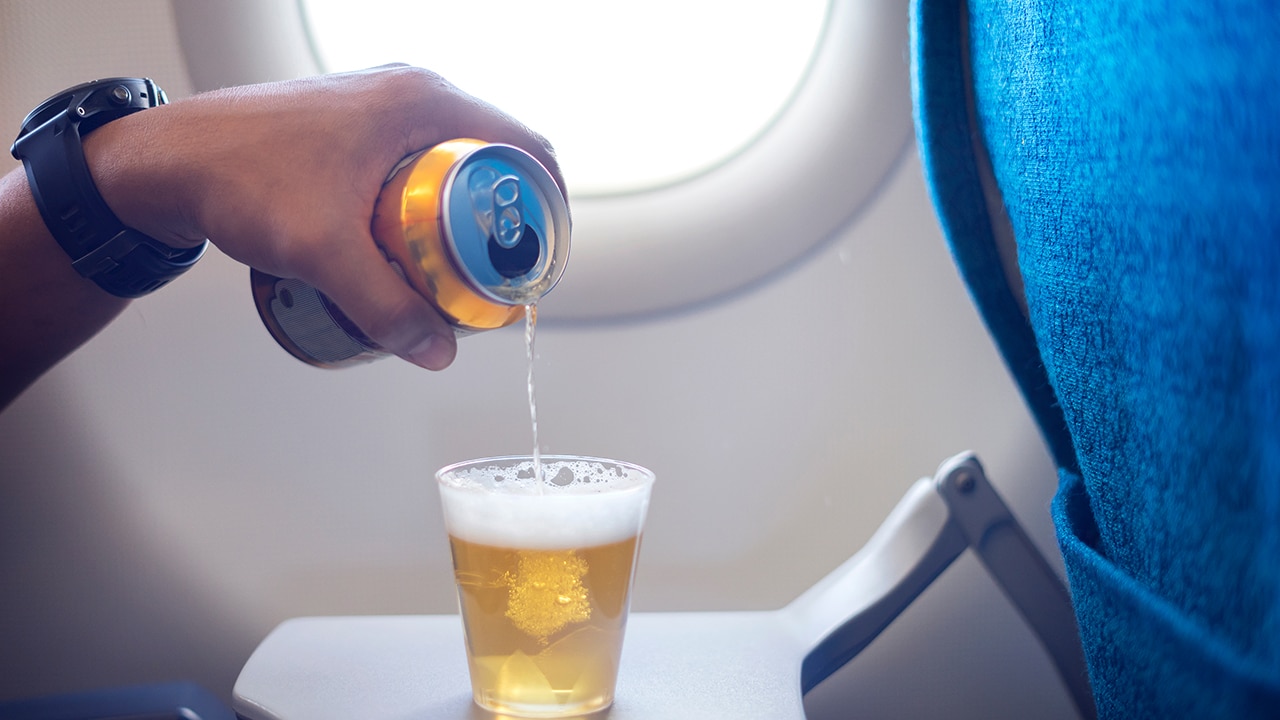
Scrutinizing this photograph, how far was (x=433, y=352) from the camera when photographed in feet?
1.94

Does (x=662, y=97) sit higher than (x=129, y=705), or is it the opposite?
(x=662, y=97)

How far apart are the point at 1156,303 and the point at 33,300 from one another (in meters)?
0.77

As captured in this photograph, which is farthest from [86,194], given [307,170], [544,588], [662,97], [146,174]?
[662,97]

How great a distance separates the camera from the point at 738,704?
2.04ft

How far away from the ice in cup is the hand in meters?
0.12

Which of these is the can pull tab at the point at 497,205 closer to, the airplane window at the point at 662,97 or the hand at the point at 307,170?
the hand at the point at 307,170

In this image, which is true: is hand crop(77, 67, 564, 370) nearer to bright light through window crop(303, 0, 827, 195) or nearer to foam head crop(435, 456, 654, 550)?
foam head crop(435, 456, 654, 550)

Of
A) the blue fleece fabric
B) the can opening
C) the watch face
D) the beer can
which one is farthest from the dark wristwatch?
the blue fleece fabric

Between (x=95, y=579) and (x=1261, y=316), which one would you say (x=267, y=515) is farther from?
(x=1261, y=316)

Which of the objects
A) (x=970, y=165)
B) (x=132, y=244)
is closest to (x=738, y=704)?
(x=970, y=165)

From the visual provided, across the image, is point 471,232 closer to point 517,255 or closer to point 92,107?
point 517,255

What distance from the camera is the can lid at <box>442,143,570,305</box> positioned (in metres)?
0.54

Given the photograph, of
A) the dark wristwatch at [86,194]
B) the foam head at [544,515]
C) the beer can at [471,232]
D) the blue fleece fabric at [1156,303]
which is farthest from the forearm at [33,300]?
the blue fleece fabric at [1156,303]

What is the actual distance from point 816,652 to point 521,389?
393 mm
